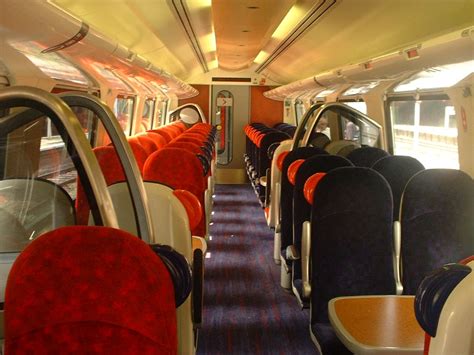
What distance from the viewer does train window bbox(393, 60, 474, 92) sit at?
4.42 meters

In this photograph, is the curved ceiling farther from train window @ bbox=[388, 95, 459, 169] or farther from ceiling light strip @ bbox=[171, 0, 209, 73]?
train window @ bbox=[388, 95, 459, 169]

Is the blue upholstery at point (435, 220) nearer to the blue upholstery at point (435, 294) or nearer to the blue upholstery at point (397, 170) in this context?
the blue upholstery at point (397, 170)

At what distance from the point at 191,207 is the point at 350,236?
956 millimetres

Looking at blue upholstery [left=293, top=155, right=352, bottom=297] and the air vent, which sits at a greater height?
the air vent

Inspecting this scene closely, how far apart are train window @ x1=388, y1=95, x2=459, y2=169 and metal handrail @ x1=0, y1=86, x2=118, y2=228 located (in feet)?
11.6

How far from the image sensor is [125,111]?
8727 millimetres

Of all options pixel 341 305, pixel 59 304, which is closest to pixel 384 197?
pixel 341 305

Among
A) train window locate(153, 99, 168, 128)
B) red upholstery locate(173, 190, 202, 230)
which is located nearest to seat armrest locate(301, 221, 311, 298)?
red upholstery locate(173, 190, 202, 230)

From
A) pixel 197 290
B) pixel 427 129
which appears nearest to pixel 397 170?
pixel 427 129

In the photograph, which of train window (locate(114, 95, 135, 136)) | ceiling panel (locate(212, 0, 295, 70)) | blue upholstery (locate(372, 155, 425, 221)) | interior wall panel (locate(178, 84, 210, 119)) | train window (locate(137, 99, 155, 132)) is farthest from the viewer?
interior wall panel (locate(178, 84, 210, 119))

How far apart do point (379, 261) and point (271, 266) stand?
11.9ft

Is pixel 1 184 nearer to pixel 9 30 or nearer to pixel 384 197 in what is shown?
pixel 9 30

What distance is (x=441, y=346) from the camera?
3.83 feet

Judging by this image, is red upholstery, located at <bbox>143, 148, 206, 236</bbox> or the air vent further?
the air vent
